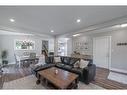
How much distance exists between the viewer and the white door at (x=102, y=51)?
497 cm

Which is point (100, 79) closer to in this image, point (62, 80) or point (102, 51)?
point (62, 80)

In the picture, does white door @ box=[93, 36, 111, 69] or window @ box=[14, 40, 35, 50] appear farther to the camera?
window @ box=[14, 40, 35, 50]

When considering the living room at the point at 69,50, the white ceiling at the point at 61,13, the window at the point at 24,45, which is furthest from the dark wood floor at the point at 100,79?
the window at the point at 24,45

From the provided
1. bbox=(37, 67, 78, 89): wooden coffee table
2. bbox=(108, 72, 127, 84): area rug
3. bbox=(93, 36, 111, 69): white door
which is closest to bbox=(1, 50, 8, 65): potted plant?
bbox=(37, 67, 78, 89): wooden coffee table

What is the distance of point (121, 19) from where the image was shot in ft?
9.16

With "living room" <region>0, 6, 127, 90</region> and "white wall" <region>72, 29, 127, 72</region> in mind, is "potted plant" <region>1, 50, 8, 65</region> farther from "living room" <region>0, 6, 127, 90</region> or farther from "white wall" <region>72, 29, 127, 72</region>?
"white wall" <region>72, 29, 127, 72</region>

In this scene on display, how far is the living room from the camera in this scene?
2.79 m

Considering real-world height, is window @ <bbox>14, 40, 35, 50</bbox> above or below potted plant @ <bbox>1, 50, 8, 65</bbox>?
above

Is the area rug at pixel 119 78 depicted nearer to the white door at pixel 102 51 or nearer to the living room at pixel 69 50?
the living room at pixel 69 50

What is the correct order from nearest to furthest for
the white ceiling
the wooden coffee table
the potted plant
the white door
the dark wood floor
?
the wooden coffee table → the white ceiling → the dark wood floor → the white door → the potted plant

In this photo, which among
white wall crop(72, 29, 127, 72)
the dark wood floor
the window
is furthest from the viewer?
the window
